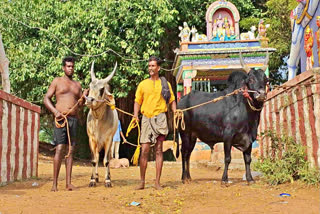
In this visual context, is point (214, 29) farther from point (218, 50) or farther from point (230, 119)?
point (230, 119)

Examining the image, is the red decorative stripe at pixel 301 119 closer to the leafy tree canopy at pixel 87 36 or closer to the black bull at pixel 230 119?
Result: the black bull at pixel 230 119

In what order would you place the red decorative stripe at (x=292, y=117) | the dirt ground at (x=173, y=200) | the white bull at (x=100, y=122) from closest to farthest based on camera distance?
the dirt ground at (x=173, y=200)
the red decorative stripe at (x=292, y=117)
the white bull at (x=100, y=122)

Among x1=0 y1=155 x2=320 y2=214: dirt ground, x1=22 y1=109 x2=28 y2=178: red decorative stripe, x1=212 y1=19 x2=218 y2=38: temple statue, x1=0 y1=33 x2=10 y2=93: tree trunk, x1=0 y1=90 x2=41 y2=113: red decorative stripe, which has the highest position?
x1=212 y1=19 x2=218 y2=38: temple statue

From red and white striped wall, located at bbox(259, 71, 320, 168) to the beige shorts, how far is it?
6.92 feet

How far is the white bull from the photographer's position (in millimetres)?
6297

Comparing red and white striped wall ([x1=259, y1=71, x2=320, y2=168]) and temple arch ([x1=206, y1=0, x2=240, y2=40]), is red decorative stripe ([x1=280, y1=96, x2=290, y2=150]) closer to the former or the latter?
red and white striped wall ([x1=259, y1=71, x2=320, y2=168])

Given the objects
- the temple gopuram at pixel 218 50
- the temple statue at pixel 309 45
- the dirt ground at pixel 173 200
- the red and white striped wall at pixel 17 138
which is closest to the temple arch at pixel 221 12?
the temple gopuram at pixel 218 50

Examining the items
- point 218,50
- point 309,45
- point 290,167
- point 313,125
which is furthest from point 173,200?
point 218,50

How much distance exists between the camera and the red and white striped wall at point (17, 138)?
6641 millimetres

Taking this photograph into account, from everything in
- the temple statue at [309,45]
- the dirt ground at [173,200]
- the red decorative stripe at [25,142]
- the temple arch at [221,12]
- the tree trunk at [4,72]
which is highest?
the temple arch at [221,12]

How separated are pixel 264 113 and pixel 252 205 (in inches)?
195

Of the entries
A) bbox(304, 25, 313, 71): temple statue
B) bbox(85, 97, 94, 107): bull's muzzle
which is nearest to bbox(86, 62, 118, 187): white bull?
bbox(85, 97, 94, 107): bull's muzzle

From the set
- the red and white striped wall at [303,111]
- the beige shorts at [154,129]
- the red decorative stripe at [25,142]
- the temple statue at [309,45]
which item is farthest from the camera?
the temple statue at [309,45]

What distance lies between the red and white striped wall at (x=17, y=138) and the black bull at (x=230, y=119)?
316 centimetres
